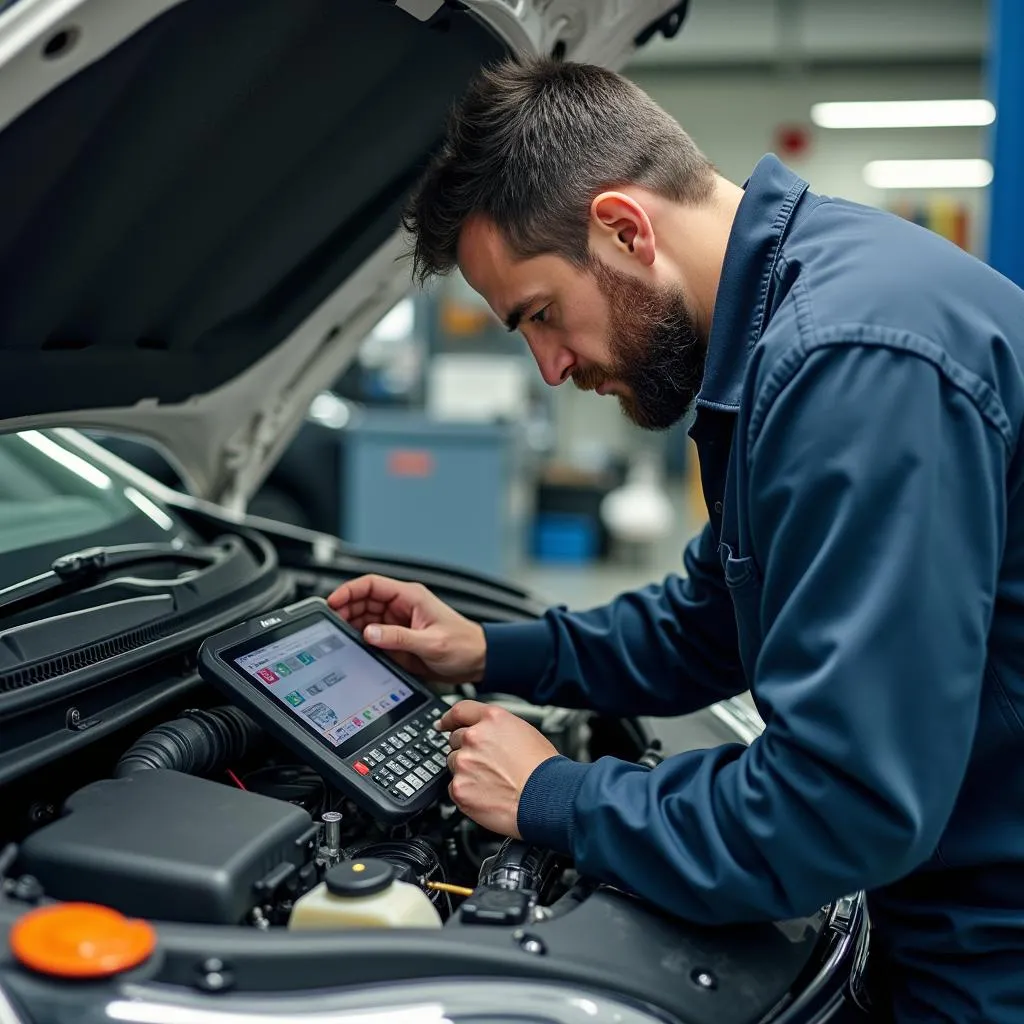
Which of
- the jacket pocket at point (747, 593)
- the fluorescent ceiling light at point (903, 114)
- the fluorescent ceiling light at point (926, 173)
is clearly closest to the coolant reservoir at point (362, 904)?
the jacket pocket at point (747, 593)

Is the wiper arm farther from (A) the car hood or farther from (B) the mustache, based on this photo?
(B) the mustache

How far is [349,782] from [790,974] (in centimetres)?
43

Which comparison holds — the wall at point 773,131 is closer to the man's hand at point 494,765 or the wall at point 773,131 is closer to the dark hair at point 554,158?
the dark hair at point 554,158

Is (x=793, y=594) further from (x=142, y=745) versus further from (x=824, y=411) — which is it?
(x=142, y=745)

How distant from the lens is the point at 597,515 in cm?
649

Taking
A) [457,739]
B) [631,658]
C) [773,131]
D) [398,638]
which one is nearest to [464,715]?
[457,739]

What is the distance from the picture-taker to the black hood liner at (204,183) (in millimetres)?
1095

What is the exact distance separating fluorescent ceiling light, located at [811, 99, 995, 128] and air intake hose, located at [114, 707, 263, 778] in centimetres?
901

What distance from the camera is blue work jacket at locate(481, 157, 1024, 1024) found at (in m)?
0.83

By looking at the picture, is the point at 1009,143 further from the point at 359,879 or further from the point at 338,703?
the point at 359,879

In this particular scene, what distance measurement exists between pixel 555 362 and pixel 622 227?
16 cm

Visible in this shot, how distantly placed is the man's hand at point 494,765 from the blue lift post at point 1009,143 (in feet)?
6.18

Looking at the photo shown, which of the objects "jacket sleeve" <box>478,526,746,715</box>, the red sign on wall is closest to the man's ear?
"jacket sleeve" <box>478,526,746,715</box>

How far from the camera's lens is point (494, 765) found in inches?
41.4
